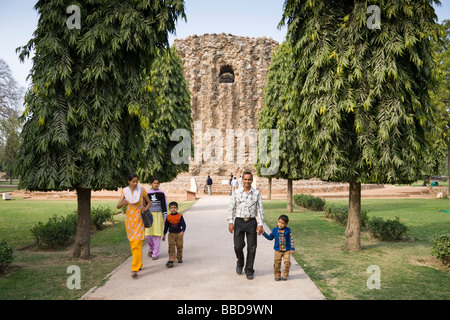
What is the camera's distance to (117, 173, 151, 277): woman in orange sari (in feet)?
19.8

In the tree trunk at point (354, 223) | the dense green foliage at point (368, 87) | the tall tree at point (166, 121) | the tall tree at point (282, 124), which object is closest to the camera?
the dense green foliage at point (368, 87)

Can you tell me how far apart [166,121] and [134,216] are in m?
9.92

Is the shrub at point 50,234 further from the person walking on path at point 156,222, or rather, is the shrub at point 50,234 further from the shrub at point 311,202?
the shrub at point 311,202

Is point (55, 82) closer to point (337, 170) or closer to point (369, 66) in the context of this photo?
point (337, 170)

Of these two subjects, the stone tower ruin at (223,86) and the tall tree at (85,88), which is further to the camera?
the stone tower ruin at (223,86)

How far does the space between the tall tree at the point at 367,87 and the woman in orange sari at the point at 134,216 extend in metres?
4.53

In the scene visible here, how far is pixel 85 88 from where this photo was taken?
23.4 ft

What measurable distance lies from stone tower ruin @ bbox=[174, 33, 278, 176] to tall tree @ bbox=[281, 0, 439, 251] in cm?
3728

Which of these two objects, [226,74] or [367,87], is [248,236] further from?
[226,74]

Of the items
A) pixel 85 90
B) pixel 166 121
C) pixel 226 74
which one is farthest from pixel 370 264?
pixel 226 74

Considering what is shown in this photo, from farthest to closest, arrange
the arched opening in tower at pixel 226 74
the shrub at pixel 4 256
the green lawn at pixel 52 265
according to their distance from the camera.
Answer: the arched opening in tower at pixel 226 74 < the shrub at pixel 4 256 < the green lawn at pixel 52 265

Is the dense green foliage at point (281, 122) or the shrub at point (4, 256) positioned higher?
the dense green foliage at point (281, 122)

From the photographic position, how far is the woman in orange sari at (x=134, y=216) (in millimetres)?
6039

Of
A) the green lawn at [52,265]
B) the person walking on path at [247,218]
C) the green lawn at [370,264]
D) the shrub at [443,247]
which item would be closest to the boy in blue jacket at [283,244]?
the person walking on path at [247,218]
